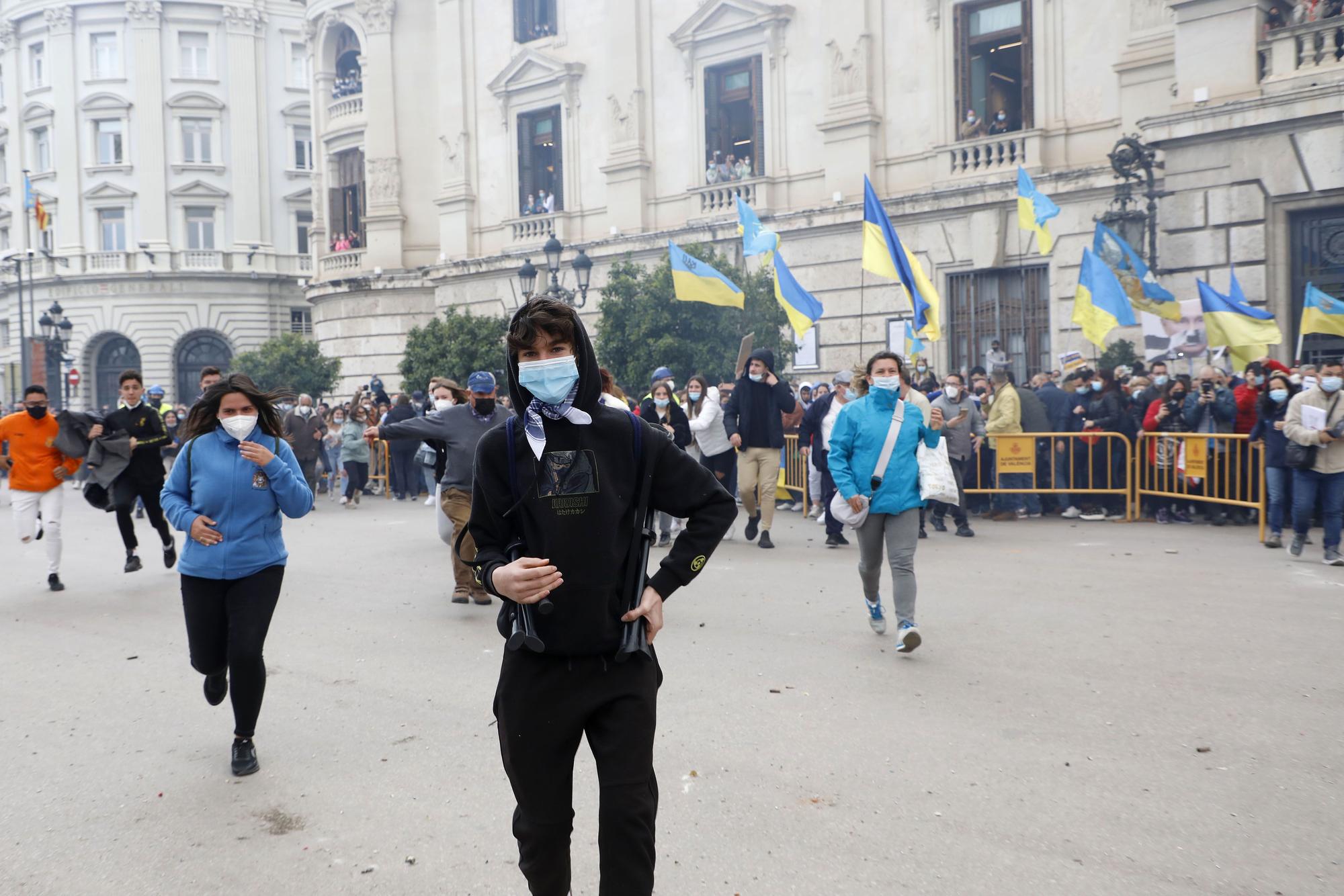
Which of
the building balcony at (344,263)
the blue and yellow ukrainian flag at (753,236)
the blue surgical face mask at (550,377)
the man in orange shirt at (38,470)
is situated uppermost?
the building balcony at (344,263)

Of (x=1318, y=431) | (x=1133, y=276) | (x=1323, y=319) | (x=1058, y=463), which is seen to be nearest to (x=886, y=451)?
(x=1318, y=431)

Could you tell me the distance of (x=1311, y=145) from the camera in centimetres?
1532

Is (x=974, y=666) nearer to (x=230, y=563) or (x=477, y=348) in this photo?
(x=230, y=563)

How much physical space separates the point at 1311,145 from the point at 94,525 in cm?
1697

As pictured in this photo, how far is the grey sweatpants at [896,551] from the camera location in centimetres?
690

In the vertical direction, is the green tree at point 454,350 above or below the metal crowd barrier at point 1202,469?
above

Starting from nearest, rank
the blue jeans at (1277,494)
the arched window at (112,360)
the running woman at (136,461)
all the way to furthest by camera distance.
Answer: the running woman at (136,461)
the blue jeans at (1277,494)
the arched window at (112,360)

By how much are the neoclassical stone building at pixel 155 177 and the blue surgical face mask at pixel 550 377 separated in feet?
159

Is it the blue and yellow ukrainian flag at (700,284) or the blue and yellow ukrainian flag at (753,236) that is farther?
the blue and yellow ukrainian flag at (753,236)

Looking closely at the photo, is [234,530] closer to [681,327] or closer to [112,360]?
[681,327]

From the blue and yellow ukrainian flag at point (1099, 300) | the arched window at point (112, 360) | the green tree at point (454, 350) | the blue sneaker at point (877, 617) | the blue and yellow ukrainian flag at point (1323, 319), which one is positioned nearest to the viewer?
the blue sneaker at point (877, 617)

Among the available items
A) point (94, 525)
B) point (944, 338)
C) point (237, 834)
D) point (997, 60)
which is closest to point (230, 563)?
point (237, 834)

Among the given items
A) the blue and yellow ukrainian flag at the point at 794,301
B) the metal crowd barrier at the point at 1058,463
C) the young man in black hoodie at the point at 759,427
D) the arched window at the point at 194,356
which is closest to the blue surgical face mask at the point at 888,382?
the young man in black hoodie at the point at 759,427

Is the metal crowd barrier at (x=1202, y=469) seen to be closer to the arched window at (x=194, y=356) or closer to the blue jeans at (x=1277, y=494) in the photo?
the blue jeans at (x=1277, y=494)
